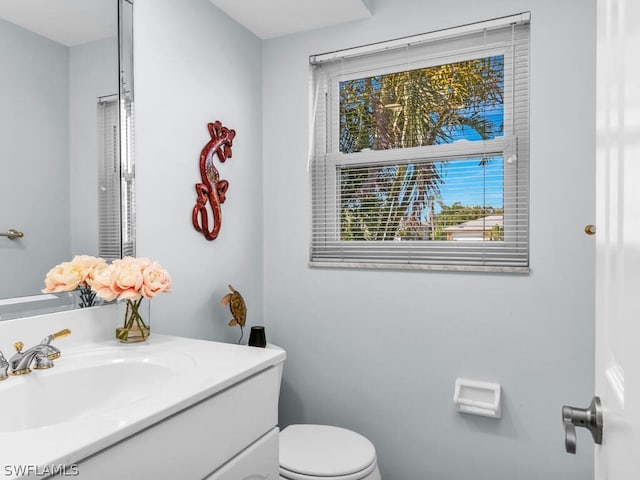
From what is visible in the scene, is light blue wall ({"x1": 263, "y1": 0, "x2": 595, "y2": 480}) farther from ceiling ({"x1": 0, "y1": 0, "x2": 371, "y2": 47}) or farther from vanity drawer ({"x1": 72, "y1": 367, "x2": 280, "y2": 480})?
vanity drawer ({"x1": 72, "y1": 367, "x2": 280, "y2": 480})

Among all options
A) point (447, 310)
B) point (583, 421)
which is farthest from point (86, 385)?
point (447, 310)

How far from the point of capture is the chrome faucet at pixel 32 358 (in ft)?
3.38

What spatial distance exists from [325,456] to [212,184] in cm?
117

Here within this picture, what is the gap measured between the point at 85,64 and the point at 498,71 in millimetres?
1550

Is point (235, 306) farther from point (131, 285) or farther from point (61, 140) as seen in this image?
point (61, 140)

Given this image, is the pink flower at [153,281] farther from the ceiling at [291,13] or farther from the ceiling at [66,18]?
the ceiling at [291,13]

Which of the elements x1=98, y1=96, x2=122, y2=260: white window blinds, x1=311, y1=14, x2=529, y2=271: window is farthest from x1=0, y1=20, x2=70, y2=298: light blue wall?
x1=311, y1=14, x2=529, y2=271: window

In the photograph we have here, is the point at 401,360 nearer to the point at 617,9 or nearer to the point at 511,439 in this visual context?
the point at 511,439

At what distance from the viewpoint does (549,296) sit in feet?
5.58

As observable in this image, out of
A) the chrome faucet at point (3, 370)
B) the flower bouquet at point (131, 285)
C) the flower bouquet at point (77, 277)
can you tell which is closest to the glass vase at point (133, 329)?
the flower bouquet at point (131, 285)

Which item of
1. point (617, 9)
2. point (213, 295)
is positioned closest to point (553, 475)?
point (213, 295)

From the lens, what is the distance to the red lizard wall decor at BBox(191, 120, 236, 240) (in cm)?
182

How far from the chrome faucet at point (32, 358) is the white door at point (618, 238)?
118 centimetres

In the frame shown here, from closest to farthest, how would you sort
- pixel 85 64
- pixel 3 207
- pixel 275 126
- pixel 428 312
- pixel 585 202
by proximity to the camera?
pixel 3 207 → pixel 85 64 → pixel 585 202 → pixel 428 312 → pixel 275 126
